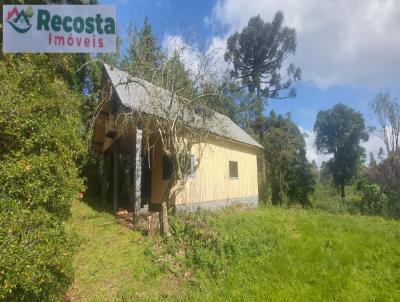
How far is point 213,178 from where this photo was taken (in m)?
13.6

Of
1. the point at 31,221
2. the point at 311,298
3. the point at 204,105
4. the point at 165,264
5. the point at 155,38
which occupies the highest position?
the point at 155,38

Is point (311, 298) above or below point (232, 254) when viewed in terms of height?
below

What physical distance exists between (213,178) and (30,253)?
33.4 ft

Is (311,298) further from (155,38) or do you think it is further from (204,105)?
(155,38)

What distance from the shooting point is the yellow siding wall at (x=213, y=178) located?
12297 millimetres

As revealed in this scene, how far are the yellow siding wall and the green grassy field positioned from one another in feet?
10.5

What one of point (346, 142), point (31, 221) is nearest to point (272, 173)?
point (346, 142)

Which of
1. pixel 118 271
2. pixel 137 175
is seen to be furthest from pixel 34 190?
pixel 137 175

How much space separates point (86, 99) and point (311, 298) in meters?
17.7

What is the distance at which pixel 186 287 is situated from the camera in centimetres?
606

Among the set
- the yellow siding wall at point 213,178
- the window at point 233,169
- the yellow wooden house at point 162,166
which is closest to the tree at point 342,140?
the yellow wooden house at point 162,166

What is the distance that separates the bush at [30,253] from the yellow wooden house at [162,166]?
206 inches

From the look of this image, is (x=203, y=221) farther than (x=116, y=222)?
No

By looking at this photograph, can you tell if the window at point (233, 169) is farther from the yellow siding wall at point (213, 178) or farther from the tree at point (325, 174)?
the tree at point (325, 174)
